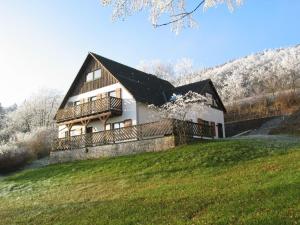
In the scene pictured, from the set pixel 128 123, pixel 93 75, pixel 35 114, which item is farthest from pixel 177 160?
pixel 35 114

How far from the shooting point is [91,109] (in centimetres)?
3503

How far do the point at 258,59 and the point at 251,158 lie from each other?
86.3m

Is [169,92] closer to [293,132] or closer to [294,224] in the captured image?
[293,132]

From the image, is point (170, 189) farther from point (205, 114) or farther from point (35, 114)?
point (35, 114)

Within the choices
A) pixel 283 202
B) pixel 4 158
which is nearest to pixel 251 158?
pixel 283 202

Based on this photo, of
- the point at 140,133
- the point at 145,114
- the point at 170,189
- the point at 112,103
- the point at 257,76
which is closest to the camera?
the point at 170,189

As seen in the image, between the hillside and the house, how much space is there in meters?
22.1

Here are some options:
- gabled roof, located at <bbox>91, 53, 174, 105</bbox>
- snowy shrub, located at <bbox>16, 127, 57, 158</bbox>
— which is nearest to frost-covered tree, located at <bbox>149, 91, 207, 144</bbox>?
gabled roof, located at <bbox>91, 53, 174, 105</bbox>

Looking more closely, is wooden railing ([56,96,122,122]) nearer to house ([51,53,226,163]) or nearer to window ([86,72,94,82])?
house ([51,53,226,163])

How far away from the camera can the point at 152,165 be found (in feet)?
77.5

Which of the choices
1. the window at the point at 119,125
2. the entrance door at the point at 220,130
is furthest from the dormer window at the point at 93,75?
the entrance door at the point at 220,130

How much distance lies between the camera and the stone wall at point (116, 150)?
2770 centimetres

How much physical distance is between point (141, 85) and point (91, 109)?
5449 mm

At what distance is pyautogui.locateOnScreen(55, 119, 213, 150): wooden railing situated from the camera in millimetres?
28219
